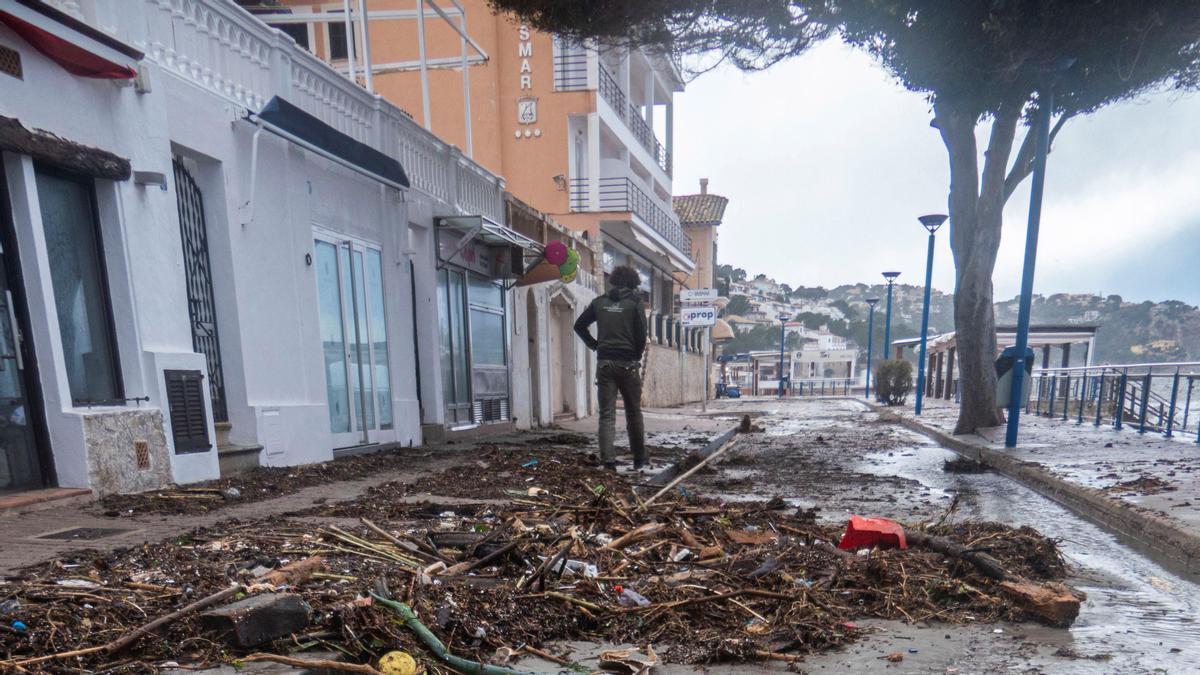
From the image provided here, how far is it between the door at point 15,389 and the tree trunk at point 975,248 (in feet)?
39.6

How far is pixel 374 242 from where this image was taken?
8742 mm

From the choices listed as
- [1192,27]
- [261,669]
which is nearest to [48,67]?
[261,669]

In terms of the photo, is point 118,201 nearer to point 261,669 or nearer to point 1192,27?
point 261,669

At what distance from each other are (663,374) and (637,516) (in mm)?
20559

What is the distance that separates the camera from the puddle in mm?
2660

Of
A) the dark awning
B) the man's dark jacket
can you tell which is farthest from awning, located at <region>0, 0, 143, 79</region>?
the man's dark jacket

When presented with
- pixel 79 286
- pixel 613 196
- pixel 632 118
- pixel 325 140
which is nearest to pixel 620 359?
pixel 325 140

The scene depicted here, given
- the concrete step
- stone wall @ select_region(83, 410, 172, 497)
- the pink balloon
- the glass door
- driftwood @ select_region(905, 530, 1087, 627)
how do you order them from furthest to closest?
the pink balloon < the concrete step < stone wall @ select_region(83, 410, 172, 497) < the glass door < driftwood @ select_region(905, 530, 1087, 627)

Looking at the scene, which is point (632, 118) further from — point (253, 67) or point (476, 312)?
point (253, 67)

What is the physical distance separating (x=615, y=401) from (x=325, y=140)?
432 centimetres

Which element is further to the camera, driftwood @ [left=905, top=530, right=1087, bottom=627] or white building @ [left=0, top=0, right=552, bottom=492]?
white building @ [left=0, top=0, right=552, bottom=492]

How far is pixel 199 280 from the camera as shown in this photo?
20.1 ft

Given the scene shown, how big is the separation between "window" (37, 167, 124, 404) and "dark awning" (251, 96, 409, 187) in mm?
1802

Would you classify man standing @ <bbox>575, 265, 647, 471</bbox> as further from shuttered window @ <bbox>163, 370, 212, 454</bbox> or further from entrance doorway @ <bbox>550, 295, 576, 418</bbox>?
entrance doorway @ <bbox>550, 295, 576, 418</bbox>
